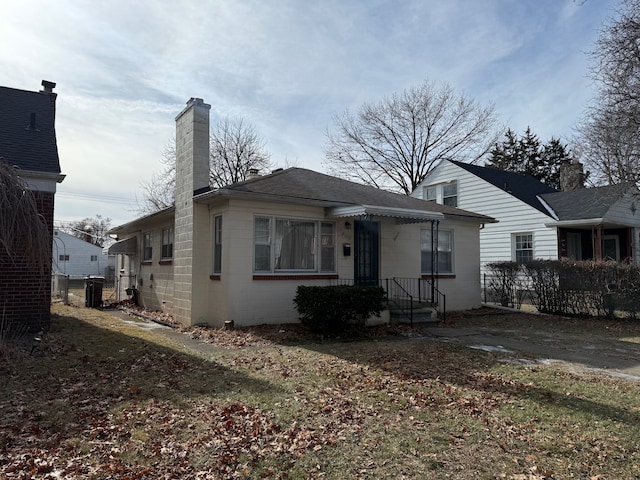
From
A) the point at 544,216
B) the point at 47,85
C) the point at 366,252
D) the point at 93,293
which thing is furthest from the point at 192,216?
the point at 544,216

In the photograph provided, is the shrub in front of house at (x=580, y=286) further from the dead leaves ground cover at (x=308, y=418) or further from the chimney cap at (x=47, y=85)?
the chimney cap at (x=47, y=85)

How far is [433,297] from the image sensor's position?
13.1 meters

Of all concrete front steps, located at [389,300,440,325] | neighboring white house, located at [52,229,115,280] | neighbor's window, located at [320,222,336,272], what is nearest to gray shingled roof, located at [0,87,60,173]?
neighbor's window, located at [320,222,336,272]

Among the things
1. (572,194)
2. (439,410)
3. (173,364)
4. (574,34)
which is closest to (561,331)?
(574,34)

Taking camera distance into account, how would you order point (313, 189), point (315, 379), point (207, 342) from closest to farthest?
1. point (315, 379)
2. point (207, 342)
3. point (313, 189)

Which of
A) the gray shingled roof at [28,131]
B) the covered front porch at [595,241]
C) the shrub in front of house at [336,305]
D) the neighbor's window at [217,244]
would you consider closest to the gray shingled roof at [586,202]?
the covered front porch at [595,241]

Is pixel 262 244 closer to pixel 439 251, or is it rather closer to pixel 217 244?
pixel 217 244

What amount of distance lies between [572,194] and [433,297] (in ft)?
34.4

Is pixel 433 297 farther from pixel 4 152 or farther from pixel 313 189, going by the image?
pixel 4 152

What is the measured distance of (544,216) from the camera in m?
18.1

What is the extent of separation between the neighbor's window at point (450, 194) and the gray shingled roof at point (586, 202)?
12.8 feet

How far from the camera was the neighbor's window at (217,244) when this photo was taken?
11.0 meters

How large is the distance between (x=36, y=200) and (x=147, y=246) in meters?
6.87

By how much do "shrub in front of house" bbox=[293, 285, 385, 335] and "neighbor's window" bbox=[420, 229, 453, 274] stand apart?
449 cm
